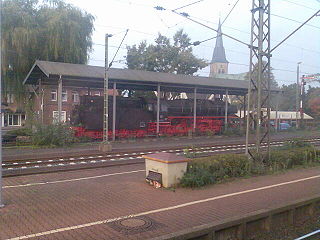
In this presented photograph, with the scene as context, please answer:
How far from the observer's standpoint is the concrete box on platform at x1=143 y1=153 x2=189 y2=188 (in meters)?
9.74

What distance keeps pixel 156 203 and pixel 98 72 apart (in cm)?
1835

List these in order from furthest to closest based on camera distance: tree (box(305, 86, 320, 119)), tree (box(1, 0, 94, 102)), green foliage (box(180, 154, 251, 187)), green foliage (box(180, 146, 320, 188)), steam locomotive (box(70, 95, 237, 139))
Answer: tree (box(305, 86, 320, 119)) < tree (box(1, 0, 94, 102)) < steam locomotive (box(70, 95, 237, 139)) < green foliage (box(180, 146, 320, 188)) < green foliage (box(180, 154, 251, 187))

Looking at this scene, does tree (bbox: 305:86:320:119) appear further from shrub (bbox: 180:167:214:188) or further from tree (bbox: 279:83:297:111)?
shrub (bbox: 180:167:214:188)

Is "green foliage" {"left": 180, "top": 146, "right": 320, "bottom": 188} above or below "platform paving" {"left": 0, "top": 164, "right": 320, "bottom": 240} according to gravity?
above

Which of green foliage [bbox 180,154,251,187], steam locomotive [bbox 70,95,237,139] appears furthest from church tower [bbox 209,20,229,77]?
green foliage [bbox 180,154,251,187]

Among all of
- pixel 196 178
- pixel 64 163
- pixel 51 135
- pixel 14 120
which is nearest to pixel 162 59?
pixel 14 120

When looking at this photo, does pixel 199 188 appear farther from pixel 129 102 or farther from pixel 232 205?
pixel 129 102

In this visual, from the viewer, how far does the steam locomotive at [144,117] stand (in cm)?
2533

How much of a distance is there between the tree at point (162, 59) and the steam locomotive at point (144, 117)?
15.9m

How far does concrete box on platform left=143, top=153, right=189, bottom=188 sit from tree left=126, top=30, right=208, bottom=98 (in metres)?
39.2

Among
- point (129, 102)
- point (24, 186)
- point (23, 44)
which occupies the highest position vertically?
point (23, 44)

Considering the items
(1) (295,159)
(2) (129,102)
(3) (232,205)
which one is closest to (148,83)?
(2) (129,102)

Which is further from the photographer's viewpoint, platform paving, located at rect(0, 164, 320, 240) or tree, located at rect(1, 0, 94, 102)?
tree, located at rect(1, 0, 94, 102)

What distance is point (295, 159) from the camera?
14.0 m
